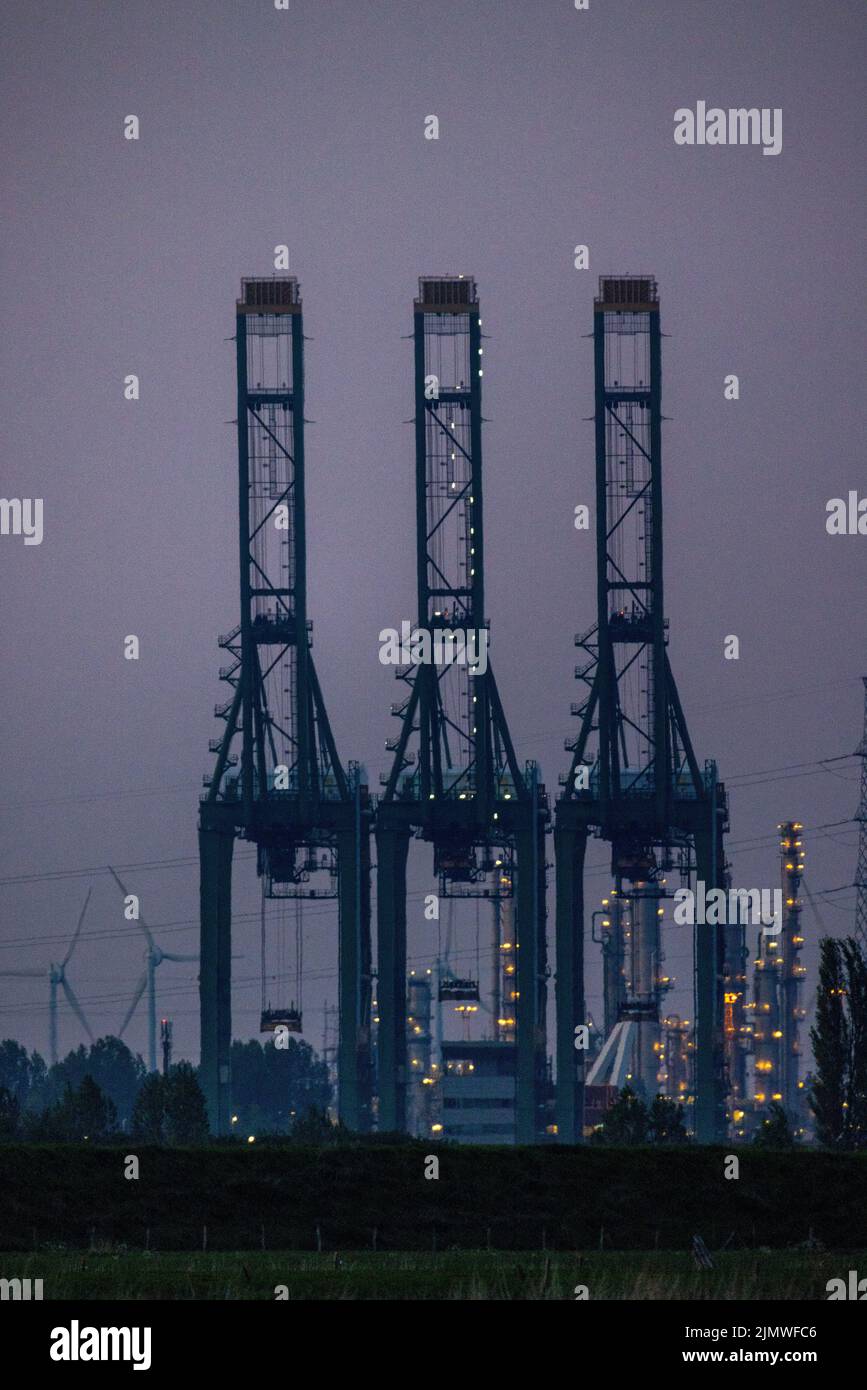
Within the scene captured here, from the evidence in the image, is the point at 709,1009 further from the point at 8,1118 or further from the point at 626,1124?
the point at 8,1118

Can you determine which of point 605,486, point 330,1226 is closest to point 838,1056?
point 605,486

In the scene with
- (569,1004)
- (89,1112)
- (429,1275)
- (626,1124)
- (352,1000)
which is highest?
(352,1000)

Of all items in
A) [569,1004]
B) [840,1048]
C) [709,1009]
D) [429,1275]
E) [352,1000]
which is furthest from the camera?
[352,1000]

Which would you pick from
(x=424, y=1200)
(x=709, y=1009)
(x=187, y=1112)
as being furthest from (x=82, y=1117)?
(x=424, y=1200)

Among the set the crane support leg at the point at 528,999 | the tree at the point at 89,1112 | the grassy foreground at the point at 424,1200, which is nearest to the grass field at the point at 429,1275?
the grassy foreground at the point at 424,1200

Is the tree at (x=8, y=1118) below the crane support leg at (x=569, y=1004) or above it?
below

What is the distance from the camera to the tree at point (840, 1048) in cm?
9050

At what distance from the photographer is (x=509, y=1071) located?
141 meters

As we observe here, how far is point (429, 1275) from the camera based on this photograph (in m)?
37.3
